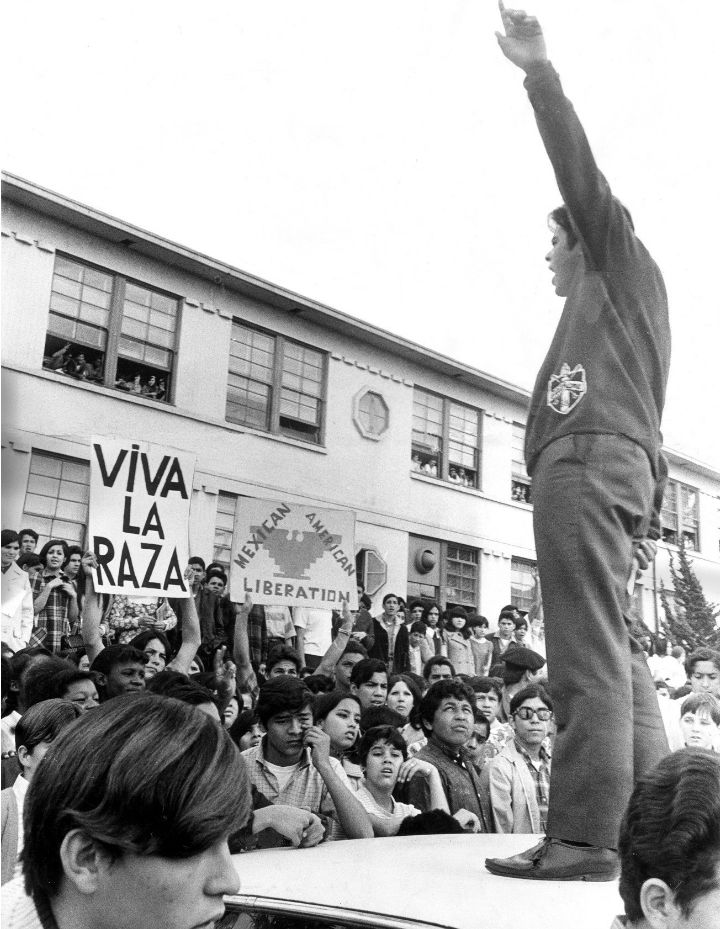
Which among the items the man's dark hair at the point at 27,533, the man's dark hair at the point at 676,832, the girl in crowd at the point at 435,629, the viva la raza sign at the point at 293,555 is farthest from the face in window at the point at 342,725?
the man's dark hair at the point at 676,832

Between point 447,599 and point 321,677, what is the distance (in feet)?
1.43

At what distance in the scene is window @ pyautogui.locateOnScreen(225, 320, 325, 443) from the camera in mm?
1649

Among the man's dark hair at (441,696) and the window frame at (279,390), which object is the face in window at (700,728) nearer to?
the man's dark hair at (441,696)

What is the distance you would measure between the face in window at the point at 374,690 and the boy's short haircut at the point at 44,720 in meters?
0.69

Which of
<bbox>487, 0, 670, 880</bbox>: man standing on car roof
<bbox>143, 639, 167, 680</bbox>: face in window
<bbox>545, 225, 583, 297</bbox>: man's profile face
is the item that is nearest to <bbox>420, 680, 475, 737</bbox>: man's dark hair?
<bbox>143, 639, 167, 680</bbox>: face in window

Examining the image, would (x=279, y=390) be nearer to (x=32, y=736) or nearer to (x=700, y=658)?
(x=32, y=736)

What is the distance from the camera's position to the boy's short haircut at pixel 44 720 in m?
1.57

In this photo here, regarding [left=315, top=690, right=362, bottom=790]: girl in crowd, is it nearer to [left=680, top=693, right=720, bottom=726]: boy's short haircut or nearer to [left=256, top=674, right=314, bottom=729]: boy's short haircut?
[left=256, top=674, right=314, bottom=729]: boy's short haircut

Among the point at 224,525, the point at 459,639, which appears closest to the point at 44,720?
the point at 224,525

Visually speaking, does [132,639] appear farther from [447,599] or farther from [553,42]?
[553,42]

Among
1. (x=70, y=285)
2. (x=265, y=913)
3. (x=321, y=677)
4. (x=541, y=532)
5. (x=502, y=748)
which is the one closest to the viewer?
(x=265, y=913)

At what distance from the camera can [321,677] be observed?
2.10 meters

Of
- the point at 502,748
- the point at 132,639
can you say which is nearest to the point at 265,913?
the point at 132,639

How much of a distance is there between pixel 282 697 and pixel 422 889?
45.3 inches
